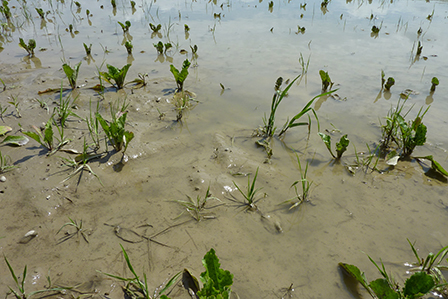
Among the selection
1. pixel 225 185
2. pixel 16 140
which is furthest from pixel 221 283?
pixel 16 140

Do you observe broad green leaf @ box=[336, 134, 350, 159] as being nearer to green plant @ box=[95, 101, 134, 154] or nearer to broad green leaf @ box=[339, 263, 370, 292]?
broad green leaf @ box=[339, 263, 370, 292]

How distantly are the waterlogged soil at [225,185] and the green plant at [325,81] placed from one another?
0.18m

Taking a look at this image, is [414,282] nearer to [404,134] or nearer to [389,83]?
[404,134]

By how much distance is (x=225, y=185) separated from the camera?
2.49 m

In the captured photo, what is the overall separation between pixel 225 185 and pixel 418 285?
1.50 meters

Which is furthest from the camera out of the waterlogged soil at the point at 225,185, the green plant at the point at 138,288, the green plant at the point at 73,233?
the green plant at the point at 73,233

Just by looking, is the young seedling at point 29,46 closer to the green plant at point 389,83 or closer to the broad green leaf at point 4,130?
the broad green leaf at point 4,130

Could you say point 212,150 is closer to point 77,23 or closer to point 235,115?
point 235,115

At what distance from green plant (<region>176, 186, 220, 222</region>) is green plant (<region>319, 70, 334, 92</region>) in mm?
2753

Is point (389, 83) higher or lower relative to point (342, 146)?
higher

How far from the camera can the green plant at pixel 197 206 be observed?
2.18 metres

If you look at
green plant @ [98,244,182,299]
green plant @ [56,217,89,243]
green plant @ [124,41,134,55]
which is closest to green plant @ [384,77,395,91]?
green plant @ [98,244,182,299]

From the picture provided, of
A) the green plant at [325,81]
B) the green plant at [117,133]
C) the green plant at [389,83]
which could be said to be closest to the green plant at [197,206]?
the green plant at [117,133]

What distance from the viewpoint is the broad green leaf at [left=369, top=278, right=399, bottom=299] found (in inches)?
60.3
